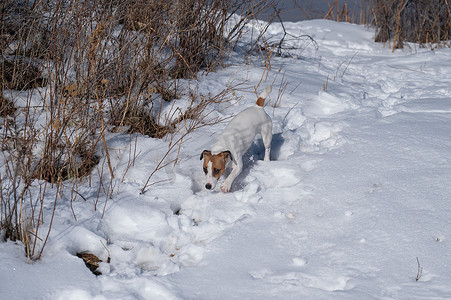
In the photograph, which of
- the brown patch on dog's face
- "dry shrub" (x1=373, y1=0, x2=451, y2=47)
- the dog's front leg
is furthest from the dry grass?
"dry shrub" (x1=373, y1=0, x2=451, y2=47)

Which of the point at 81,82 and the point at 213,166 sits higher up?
the point at 81,82

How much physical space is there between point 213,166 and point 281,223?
0.74 meters

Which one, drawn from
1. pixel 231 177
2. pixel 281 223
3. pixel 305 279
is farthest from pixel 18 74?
pixel 305 279

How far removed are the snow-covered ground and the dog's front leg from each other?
0.18 ft

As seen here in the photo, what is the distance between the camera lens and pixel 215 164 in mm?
3100

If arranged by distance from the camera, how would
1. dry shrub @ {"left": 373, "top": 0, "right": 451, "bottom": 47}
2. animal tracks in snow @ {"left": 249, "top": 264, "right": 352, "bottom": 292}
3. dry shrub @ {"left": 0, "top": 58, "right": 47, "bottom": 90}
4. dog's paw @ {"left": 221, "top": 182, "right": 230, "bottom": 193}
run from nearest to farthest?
animal tracks in snow @ {"left": 249, "top": 264, "right": 352, "bottom": 292}, dog's paw @ {"left": 221, "top": 182, "right": 230, "bottom": 193}, dry shrub @ {"left": 0, "top": 58, "right": 47, "bottom": 90}, dry shrub @ {"left": 373, "top": 0, "right": 451, "bottom": 47}

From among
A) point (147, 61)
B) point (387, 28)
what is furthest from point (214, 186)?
point (387, 28)

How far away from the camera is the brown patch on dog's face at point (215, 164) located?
3092 millimetres

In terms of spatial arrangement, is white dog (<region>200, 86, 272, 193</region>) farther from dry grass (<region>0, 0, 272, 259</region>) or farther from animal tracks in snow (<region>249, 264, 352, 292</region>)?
animal tracks in snow (<region>249, 264, 352, 292</region>)

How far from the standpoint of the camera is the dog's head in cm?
306

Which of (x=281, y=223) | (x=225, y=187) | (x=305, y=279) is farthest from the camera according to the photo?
(x=225, y=187)

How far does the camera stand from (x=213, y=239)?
8.01 ft

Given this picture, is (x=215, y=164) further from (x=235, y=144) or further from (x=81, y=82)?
(x=81, y=82)

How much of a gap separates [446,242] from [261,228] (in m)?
0.94
